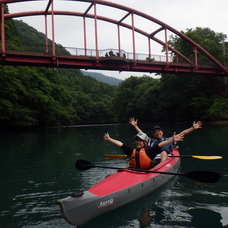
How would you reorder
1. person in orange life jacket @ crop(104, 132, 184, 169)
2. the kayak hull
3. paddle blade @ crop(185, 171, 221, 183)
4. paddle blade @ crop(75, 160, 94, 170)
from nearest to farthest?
the kayak hull → paddle blade @ crop(185, 171, 221, 183) → person in orange life jacket @ crop(104, 132, 184, 169) → paddle blade @ crop(75, 160, 94, 170)

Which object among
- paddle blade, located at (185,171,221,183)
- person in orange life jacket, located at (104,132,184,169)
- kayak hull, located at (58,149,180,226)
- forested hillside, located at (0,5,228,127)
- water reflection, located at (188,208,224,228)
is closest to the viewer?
kayak hull, located at (58,149,180,226)

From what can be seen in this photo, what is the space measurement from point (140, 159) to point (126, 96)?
6057cm

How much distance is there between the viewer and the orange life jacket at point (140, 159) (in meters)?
6.04

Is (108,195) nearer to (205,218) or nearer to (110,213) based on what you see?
(110,213)

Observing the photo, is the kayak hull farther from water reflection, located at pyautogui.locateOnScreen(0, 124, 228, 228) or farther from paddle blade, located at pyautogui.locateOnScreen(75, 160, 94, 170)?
paddle blade, located at pyautogui.locateOnScreen(75, 160, 94, 170)

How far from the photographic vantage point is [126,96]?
66375 millimetres

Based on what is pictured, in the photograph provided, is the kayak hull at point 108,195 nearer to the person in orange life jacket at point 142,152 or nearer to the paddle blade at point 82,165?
the person in orange life jacket at point 142,152

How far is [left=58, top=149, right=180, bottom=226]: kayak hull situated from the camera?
14.2 feet

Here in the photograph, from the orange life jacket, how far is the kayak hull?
0.73 feet

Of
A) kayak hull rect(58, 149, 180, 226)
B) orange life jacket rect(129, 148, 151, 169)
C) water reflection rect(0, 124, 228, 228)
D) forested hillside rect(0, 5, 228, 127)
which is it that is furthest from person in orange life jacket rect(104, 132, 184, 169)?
forested hillside rect(0, 5, 228, 127)

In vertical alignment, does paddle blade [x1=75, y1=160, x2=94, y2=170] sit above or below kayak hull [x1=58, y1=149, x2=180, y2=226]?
above

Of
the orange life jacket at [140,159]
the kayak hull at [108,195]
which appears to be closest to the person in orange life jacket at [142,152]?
the orange life jacket at [140,159]

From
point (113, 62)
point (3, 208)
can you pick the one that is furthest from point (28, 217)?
point (113, 62)

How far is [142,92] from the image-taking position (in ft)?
199
